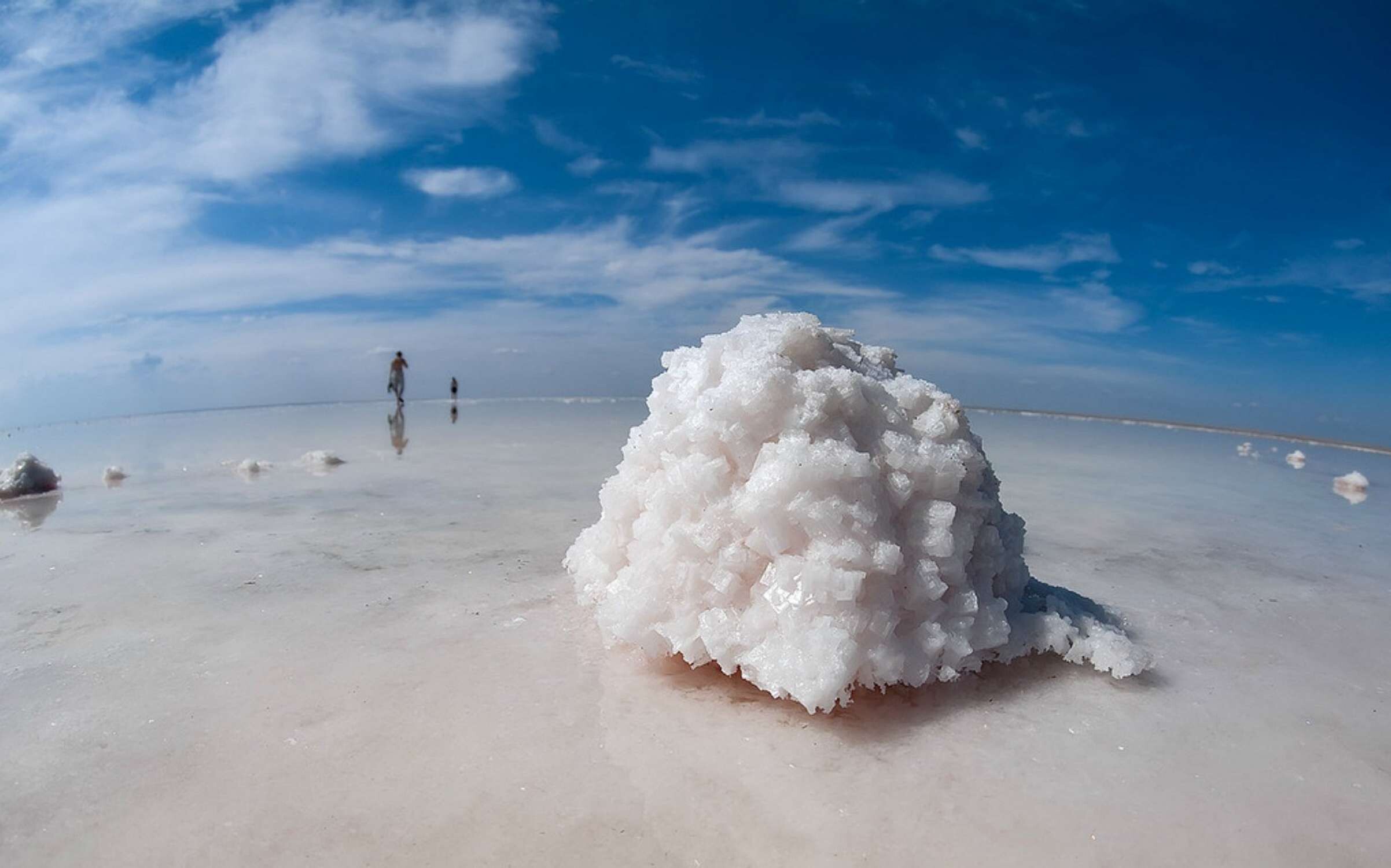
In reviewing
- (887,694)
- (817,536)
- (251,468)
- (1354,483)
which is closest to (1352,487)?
(1354,483)

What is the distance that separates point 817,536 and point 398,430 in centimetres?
1318

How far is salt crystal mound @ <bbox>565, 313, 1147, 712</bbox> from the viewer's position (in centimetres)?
238

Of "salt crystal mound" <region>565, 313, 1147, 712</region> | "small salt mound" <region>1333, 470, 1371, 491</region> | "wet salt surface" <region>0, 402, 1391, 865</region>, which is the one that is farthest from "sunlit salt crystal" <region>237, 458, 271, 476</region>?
"small salt mound" <region>1333, 470, 1371, 491</region>

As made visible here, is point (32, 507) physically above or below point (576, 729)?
below

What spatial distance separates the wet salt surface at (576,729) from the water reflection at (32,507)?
108 centimetres

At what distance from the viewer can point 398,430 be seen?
560 inches

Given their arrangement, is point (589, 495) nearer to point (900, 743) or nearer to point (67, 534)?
point (67, 534)

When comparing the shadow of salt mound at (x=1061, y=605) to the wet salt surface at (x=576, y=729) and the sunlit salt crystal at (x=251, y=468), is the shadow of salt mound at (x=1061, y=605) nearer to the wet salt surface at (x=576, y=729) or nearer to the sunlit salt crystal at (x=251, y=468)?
the wet salt surface at (x=576, y=729)

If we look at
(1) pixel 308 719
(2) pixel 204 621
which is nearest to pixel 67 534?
(2) pixel 204 621

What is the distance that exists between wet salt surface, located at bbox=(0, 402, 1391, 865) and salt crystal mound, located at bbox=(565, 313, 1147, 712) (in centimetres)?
15

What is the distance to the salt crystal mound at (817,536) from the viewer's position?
238 centimetres

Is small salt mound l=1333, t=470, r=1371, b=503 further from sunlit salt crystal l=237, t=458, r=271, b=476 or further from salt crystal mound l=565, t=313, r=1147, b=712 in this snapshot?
sunlit salt crystal l=237, t=458, r=271, b=476

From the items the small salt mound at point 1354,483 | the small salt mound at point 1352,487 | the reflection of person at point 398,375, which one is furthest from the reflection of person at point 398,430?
the small salt mound at point 1354,483

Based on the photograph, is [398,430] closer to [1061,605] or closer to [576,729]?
[576,729]
